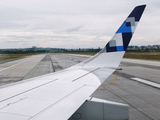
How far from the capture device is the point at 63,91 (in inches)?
124

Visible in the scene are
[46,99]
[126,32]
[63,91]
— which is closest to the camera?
[46,99]

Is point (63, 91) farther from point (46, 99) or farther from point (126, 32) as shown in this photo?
point (126, 32)

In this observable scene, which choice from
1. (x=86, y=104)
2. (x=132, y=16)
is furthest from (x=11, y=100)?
(x=132, y=16)

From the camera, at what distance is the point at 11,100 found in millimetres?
2631

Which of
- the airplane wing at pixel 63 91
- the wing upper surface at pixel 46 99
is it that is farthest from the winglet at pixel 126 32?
the wing upper surface at pixel 46 99

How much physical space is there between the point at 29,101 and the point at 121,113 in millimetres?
1765

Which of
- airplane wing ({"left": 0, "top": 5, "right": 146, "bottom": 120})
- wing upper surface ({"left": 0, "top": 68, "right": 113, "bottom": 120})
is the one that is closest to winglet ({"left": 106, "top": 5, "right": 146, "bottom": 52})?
airplane wing ({"left": 0, "top": 5, "right": 146, "bottom": 120})

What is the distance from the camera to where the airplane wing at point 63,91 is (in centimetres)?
217

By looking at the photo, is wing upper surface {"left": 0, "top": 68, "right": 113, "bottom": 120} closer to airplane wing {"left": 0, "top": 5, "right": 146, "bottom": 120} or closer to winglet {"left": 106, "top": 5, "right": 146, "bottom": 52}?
airplane wing {"left": 0, "top": 5, "right": 146, "bottom": 120}

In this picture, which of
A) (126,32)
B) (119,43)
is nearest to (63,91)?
(119,43)

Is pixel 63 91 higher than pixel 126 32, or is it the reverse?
pixel 126 32

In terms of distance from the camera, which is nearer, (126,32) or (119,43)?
(126,32)

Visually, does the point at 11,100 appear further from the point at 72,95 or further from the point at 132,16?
the point at 132,16

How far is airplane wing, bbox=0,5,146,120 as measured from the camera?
2168 millimetres
